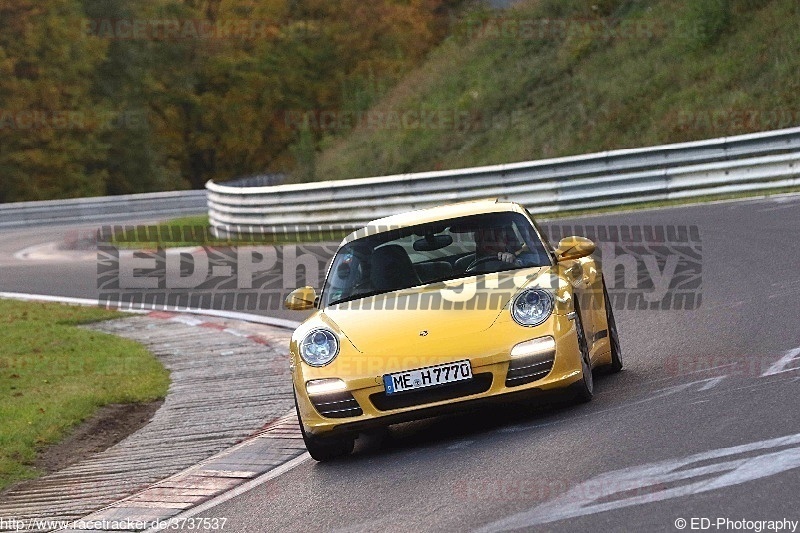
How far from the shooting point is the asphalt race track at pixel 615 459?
232 inches

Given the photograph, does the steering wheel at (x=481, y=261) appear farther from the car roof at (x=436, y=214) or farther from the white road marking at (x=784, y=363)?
the white road marking at (x=784, y=363)

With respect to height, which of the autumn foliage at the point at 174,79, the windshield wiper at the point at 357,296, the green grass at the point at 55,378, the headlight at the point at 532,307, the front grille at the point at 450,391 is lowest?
the autumn foliage at the point at 174,79

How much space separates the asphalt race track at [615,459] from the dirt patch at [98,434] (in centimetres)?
201

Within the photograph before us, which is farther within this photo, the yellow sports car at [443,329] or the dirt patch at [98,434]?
the dirt patch at [98,434]

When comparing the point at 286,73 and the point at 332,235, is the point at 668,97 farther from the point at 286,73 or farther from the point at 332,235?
the point at 286,73

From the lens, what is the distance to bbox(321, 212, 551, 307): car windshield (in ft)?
29.5

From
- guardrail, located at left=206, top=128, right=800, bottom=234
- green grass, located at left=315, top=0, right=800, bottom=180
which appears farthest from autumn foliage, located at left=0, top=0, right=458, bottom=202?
guardrail, located at left=206, top=128, right=800, bottom=234

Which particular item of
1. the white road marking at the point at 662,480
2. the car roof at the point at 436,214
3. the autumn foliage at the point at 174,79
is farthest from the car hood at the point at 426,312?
the autumn foliage at the point at 174,79

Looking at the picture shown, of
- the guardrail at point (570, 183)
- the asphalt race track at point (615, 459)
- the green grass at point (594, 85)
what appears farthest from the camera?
the green grass at point (594, 85)

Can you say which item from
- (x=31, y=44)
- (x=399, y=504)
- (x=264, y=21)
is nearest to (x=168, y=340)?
(x=399, y=504)

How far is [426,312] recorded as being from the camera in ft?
27.4

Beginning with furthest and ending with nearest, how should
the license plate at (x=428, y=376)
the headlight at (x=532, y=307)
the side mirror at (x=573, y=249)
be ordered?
the side mirror at (x=573, y=249)
the headlight at (x=532, y=307)
the license plate at (x=428, y=376)

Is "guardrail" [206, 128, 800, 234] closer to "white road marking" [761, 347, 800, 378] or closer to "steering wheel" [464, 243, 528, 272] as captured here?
"white road marking" [761, 347, 800, 378]

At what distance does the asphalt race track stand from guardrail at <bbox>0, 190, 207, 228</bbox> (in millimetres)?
33261
